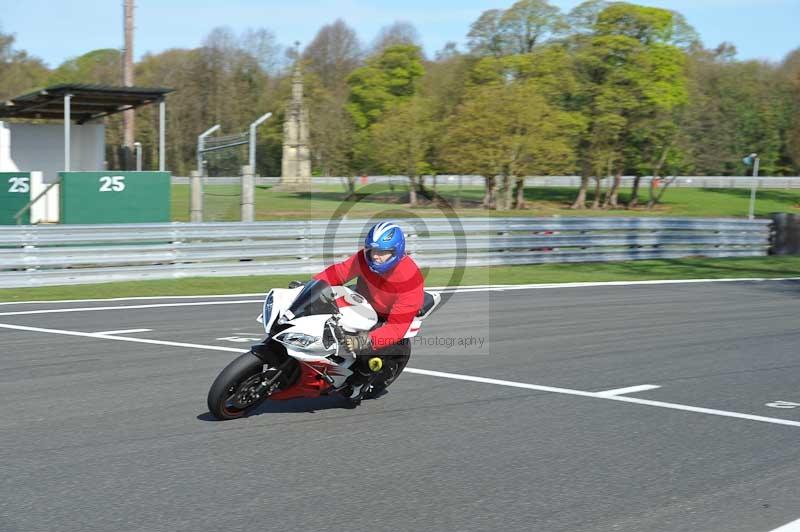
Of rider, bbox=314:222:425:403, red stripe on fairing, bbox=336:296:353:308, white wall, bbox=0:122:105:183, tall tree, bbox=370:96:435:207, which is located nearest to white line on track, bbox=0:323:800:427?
rider, bbox=314:222:425:403

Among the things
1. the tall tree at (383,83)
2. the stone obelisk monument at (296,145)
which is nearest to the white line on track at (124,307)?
the stone obelisk monument at (296,145)

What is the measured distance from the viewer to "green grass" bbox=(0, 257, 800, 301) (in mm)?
15891

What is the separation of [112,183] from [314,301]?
1563 cm

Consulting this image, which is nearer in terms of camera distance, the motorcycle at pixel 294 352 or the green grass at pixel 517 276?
the motorcycle at pixel 294 352

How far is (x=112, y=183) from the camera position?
21.3 m

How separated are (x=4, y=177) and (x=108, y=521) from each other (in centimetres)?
1902

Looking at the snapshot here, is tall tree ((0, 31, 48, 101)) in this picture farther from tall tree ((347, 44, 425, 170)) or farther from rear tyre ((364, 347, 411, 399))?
rear tyre ((364, 347, 411, 399))

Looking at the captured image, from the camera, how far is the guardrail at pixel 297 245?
16.5 meters

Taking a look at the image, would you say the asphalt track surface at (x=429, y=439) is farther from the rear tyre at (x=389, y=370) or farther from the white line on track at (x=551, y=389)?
the rear tyre at (x=389, y=370)

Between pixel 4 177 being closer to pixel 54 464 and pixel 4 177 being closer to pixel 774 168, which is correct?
pixel 54 464

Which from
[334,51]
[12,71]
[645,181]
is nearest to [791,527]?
[12,71]

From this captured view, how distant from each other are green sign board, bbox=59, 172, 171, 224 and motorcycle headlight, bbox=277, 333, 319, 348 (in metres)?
15.5

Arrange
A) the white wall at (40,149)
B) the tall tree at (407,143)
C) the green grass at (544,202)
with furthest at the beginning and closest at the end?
the tall tree at (407,143)
the green grass at (544,202)
the white wall at (40,149)

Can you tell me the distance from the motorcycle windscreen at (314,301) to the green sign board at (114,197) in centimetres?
1531
